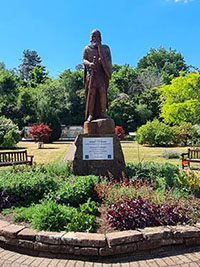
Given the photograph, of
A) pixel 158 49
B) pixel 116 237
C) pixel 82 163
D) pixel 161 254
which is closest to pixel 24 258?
pixel 116 237

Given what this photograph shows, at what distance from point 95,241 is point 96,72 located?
4852 millimetres

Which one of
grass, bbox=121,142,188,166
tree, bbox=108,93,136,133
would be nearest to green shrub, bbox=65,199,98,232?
grass, bbox=121,142,188,166

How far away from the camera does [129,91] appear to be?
46.6 m

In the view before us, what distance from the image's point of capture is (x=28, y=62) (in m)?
71.7

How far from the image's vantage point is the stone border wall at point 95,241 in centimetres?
289

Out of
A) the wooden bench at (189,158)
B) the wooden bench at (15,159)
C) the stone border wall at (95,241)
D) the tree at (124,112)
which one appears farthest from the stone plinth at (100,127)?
the tree at (124,112)

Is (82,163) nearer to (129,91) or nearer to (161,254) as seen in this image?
(161,254)

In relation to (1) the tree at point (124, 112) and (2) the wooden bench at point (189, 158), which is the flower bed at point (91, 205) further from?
(1) the tree at point (124, 112)

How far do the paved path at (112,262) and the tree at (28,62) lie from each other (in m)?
72.1

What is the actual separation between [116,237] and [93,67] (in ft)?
15.9

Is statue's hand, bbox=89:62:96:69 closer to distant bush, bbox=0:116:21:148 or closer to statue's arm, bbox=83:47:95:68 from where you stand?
statue's arm, bbox=83:47:95:68

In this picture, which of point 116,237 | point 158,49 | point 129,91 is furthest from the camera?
point 158,49

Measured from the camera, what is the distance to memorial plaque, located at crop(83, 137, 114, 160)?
6211 mm

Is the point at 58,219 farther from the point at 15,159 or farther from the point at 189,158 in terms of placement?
the point at 189,158
